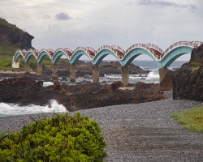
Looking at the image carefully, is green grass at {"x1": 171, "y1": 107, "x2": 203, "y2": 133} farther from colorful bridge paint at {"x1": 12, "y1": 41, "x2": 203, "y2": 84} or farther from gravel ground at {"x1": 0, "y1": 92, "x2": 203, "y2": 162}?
colorful bridge paint at {"x1": 12, "y1": 41, "x2": 203, "y2": 84}

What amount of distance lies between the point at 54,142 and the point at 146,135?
742cm

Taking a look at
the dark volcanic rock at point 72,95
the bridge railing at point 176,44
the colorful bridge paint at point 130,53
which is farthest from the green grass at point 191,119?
the bridge railing at point 176,44

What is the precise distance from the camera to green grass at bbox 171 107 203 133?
1559cm

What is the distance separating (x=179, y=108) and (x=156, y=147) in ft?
33.9

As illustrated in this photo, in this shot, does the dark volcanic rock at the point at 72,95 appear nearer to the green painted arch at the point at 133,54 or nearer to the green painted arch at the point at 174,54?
the green painted arch at the point at 174,54

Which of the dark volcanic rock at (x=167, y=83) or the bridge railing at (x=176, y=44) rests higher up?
the bridge railing at (x=176, y=44)

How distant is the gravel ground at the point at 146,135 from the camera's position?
10.7m

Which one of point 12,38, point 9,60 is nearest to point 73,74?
point 9,60

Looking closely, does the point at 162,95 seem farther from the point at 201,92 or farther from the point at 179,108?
the point at 179,108

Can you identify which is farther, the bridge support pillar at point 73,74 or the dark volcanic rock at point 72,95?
the bridge support pillar at point 73,74

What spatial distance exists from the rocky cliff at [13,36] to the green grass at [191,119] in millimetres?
124523

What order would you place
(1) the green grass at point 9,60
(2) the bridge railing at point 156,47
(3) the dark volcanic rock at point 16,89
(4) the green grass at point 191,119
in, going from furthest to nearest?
(1) the green grass at point 9,60 → (2) the bridge railing at point 156,47 → (3) the dark volcanic rock at point 16,89 → (4) the green grass at point 191,119

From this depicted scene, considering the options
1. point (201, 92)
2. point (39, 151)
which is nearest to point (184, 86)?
point (201, 92)

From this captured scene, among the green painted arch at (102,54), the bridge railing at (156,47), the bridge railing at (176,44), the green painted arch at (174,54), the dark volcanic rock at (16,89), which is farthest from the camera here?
the green painted arch at (102,54)
